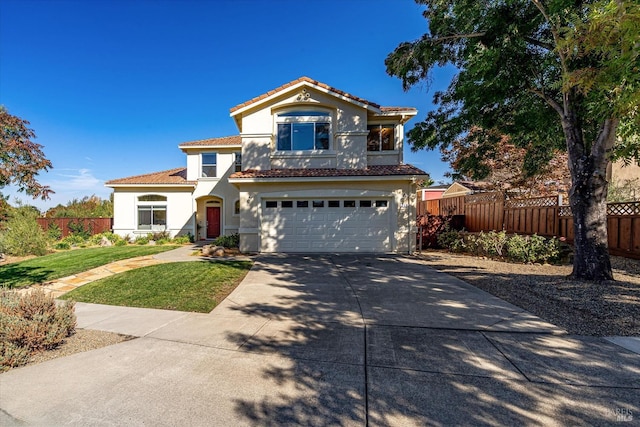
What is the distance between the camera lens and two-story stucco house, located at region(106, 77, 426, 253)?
12445 mm

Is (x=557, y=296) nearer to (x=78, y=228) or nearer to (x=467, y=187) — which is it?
(x=467, y=187)

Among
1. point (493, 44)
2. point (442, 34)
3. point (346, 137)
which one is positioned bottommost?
point (346, 137)

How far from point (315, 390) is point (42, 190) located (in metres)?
7.12

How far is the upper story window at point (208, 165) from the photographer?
18.1 m

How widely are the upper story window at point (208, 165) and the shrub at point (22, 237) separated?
8606mm

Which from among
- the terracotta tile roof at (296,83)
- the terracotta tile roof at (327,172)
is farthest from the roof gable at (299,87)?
the terracotta tile roof at (327,172)

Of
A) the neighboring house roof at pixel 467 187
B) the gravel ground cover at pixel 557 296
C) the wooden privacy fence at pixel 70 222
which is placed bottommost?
the gravel ground cover at pixel 557 296

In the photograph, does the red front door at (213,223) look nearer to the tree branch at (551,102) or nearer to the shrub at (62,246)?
the shrub at (62,246)

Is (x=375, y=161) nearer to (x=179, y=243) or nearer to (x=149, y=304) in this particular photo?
(x=149, y=304)

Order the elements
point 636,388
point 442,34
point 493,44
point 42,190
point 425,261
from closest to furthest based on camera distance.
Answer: point 636,388 → point 42,190 → point 493,44 → point 442,34 → point 425,261

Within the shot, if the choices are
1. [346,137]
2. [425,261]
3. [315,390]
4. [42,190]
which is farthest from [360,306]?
[346,137]

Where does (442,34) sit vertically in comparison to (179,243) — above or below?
above

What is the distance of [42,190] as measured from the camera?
20.4 ft

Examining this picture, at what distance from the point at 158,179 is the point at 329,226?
12.7 m
